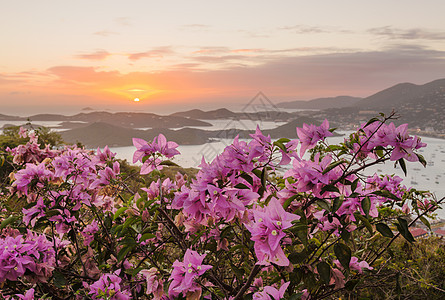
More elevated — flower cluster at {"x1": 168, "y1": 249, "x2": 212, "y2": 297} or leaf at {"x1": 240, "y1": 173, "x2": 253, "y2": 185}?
leaf at {"x1": 240, "y1": 173, "x2": 253, "y2": 185}

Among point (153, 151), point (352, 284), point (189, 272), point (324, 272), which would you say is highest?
point (153, 151)

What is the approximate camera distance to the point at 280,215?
773 mm

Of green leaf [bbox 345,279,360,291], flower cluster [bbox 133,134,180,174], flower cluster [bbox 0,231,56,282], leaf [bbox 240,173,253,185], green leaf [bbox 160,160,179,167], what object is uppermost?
flower cluster [bbox 133,134,180,174]

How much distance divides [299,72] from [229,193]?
841 cm

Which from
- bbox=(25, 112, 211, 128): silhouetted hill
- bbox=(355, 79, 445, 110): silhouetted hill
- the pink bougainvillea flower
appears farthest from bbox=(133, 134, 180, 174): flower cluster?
bbox=(355, 79, 445, 110): silhouetted hill

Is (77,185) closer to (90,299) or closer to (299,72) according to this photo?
(90,299)

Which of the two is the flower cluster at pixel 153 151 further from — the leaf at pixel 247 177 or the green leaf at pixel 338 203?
the green leaf at pixel 338 203

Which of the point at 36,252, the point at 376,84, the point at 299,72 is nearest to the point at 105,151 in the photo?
the point at 36,252

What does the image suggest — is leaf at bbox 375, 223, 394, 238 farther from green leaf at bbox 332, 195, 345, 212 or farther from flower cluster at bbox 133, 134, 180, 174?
flower cluster at bbox 133, 134, 180, 174

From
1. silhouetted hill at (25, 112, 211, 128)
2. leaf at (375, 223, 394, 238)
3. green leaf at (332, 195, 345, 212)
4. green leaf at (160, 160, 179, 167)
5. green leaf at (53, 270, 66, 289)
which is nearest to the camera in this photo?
green leaf at (332, 195, 345, 212)

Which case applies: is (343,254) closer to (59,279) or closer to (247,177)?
(247,177)

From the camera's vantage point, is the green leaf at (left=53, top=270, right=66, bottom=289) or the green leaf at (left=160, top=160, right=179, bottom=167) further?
the green leaf at (left=53, top=270, right=66, bottom=289)

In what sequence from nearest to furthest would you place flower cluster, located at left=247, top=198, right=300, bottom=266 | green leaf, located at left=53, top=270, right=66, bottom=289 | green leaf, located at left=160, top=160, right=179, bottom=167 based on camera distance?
flower cluster, located at left=247, top=198, right=300, bottom=266 → green leaf, located at left=160, top=160, right=179, bottom=167 → green leaf, located at left=53, top=270, right=66, bottom=289

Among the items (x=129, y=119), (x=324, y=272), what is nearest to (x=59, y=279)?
(x=324, y=272)
